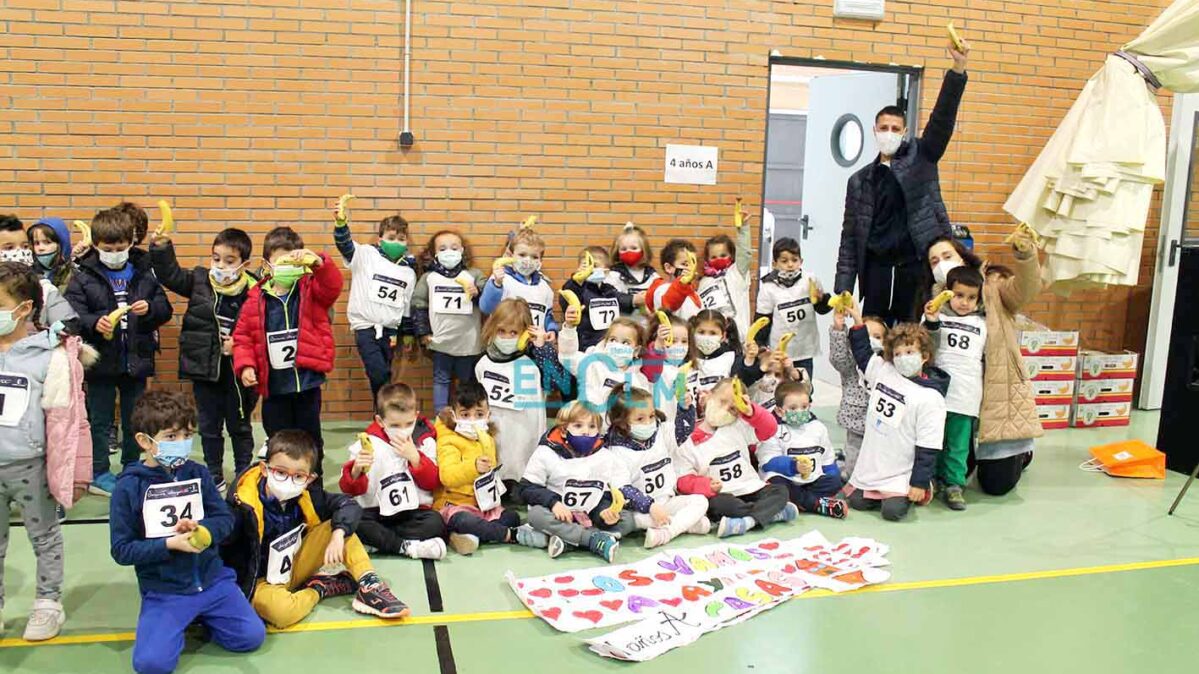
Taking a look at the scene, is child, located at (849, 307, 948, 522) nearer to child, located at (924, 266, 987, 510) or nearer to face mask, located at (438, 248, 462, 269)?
child, located at (924, 266, 987, 510)

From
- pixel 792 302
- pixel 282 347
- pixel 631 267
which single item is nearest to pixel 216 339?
pixel 282 347

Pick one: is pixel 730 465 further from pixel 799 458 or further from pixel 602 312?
pixel 602 312

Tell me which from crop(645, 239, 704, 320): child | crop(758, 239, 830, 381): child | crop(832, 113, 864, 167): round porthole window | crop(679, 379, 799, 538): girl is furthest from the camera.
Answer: crop(832, 113, 864, 167): round porthole window

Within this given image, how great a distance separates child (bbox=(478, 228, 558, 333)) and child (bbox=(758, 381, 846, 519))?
1.31m

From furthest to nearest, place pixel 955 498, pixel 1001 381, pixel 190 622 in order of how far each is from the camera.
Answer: pixel 1001 381
pixel 955 498
pixel 190 622

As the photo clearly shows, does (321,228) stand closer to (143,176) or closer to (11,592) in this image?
(143,176)

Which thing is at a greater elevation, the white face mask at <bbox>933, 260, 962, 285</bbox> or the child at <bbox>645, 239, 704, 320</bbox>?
the white face mask at <bbox>933, 260, 962, 285</bbox>

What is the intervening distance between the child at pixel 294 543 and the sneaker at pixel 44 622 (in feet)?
1.95

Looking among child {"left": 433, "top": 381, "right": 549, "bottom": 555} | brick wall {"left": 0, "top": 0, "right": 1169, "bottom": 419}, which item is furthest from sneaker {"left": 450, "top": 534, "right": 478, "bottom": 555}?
brick wall {"left": 0, "top": 0, "right": 1169, "bottom": 419}

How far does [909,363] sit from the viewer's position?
15.7 ft

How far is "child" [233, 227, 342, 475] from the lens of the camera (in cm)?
459

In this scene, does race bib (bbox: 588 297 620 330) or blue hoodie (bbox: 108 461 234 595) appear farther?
race bib (bbox: 588 297 620 330)

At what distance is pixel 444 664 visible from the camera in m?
3.20

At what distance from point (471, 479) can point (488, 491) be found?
98 millimetres
